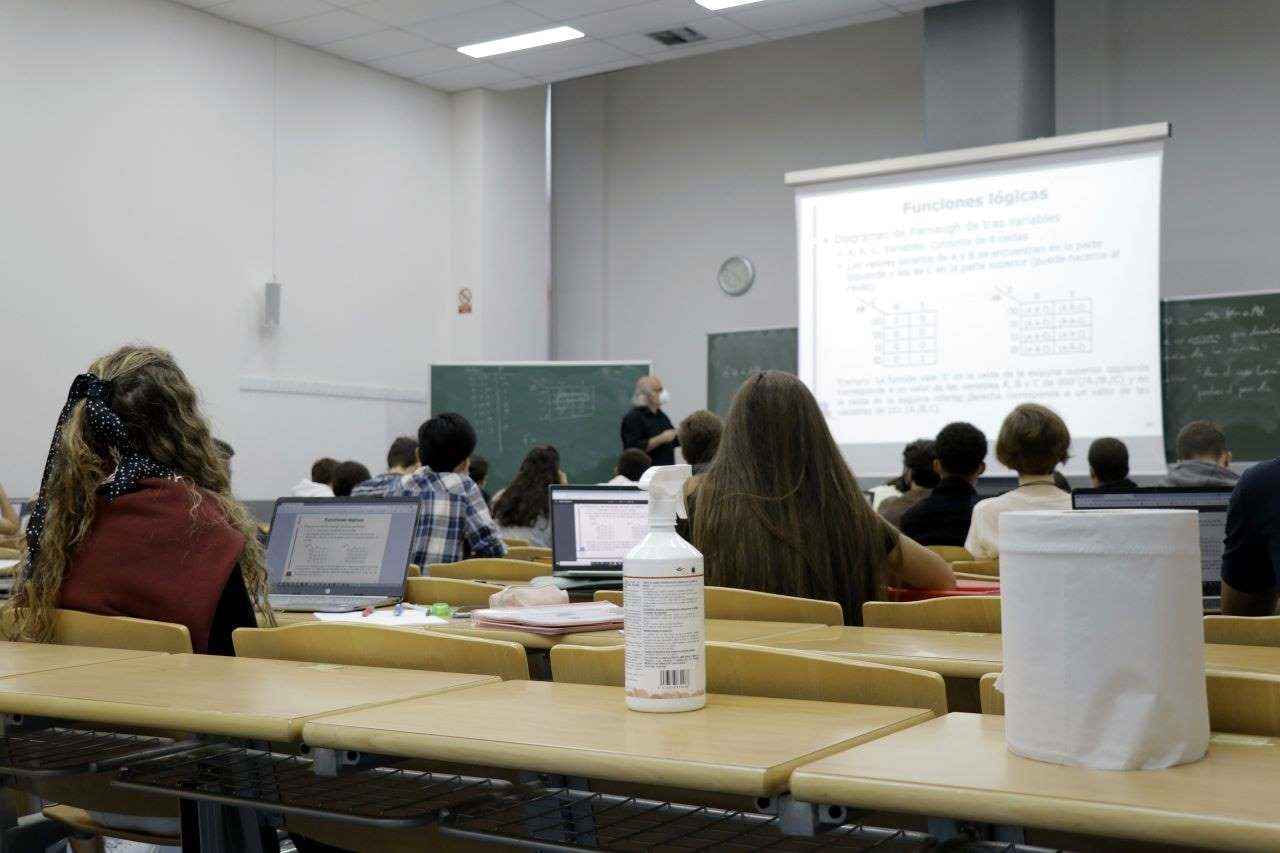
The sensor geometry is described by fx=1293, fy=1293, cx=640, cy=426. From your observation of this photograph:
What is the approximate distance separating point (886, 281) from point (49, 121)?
4.55 metres

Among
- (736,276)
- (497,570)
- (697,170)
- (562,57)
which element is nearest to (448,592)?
(497,570)

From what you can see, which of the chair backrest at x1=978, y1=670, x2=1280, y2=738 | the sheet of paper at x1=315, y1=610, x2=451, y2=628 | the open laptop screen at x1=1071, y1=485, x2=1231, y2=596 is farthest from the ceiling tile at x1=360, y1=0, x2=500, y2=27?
the chair backrest at x1=978, y1=670, x2=1280, y2=738

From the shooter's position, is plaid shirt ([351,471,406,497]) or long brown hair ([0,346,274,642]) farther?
plaid shirt ([351,471,406,497])

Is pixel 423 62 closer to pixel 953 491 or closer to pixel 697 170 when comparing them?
pixel 697 170

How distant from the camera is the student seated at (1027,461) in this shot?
154 inches

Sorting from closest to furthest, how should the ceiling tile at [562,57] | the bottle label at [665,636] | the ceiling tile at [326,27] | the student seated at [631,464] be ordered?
the bottle label at [665,636] < the student seated at [631,464] < the ceiling tile at [326,27] < the ceiling tile at [562,57]

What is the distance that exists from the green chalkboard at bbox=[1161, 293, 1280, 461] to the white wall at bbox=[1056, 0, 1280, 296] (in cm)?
66

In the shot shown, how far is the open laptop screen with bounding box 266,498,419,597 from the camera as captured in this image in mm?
3168

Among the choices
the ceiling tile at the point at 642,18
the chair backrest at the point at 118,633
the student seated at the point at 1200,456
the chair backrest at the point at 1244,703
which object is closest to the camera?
the chair backrest at the point at 1244,703

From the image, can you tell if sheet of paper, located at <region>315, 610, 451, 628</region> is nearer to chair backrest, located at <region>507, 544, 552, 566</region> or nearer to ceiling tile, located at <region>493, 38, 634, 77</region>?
chair backrest, located at <region>507, 544, 552, 566</region>

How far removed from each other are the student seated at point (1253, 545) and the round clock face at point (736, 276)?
6783 millimetres

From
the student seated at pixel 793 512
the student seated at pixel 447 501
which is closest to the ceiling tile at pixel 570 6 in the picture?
the student seated at pixel 447 501

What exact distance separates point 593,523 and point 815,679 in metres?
2.39

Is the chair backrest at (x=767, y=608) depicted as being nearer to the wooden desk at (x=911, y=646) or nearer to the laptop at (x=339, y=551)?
the wooden desk at (x=911, y=646)
